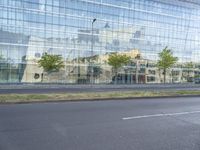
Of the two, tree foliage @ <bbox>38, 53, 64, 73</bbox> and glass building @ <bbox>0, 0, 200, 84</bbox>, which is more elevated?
glass building @ <bbox>0, 0, 200, 84</bbox>

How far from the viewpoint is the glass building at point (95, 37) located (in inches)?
2034

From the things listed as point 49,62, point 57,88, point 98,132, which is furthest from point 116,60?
point 98,132

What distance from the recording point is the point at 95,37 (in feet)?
198

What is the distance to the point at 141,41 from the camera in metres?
67.3

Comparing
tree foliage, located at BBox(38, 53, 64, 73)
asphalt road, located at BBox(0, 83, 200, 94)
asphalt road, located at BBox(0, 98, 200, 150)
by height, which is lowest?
asphalt road, located at BBox(0, 83, 200, 94)

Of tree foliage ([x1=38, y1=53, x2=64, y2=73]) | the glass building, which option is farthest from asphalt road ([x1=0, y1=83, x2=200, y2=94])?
the glass building

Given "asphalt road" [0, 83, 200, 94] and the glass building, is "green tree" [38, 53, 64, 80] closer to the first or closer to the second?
the glass building

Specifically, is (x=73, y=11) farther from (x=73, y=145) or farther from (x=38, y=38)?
(x=73, y=145)

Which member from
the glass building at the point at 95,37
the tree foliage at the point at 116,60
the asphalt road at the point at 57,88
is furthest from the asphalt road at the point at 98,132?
the tree foliage at the point at 116,60

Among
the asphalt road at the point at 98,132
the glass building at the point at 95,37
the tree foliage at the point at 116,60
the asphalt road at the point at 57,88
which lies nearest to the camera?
the asphalt road at the point at 98,132

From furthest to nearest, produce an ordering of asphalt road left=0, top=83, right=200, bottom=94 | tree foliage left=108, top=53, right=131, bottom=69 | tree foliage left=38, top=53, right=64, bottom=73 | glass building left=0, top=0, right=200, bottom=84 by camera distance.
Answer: tree foliage left=108, top=53, right=131, bottom=69 → glass building left=0, top=0, right=200, bottom=84 → tree foliage left=38, top=53, right=64, bottom=73 → asphalt road left=0, top=83, right=200, bottom=94

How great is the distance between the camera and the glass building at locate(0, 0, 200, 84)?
5166 cm

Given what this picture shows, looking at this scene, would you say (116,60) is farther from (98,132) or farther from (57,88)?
(98,132)

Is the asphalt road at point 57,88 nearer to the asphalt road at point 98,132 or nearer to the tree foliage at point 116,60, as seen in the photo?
the tree foliage at point 116,60
